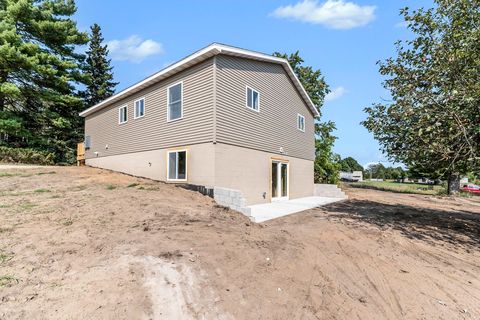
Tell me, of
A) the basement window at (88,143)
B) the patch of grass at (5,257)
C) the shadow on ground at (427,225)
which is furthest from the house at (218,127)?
the patch of grass at (5,257)

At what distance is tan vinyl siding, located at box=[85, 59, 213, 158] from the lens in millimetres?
10531

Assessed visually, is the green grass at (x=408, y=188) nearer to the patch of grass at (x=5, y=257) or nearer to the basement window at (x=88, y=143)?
the basement window at (x=88, y=143)

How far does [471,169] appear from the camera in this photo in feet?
26.2

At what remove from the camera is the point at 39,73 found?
2095cm

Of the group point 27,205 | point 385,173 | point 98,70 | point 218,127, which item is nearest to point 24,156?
point 98,70

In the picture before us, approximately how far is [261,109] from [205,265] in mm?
9268

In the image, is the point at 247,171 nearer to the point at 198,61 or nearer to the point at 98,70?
the point at 198,61

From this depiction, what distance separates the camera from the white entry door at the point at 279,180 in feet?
45.0

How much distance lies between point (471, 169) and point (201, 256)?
8036 mm

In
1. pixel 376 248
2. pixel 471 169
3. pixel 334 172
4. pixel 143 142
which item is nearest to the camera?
pixel 376 248

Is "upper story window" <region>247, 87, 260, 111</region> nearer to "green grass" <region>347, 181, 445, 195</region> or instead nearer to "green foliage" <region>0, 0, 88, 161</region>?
"green foliage" <region>0, 0, 88, 161</region>

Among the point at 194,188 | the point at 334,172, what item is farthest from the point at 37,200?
the point at 334,172

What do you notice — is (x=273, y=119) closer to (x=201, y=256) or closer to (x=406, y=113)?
(x=406, y=113)

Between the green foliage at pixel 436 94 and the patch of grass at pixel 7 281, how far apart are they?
8.71 meters
